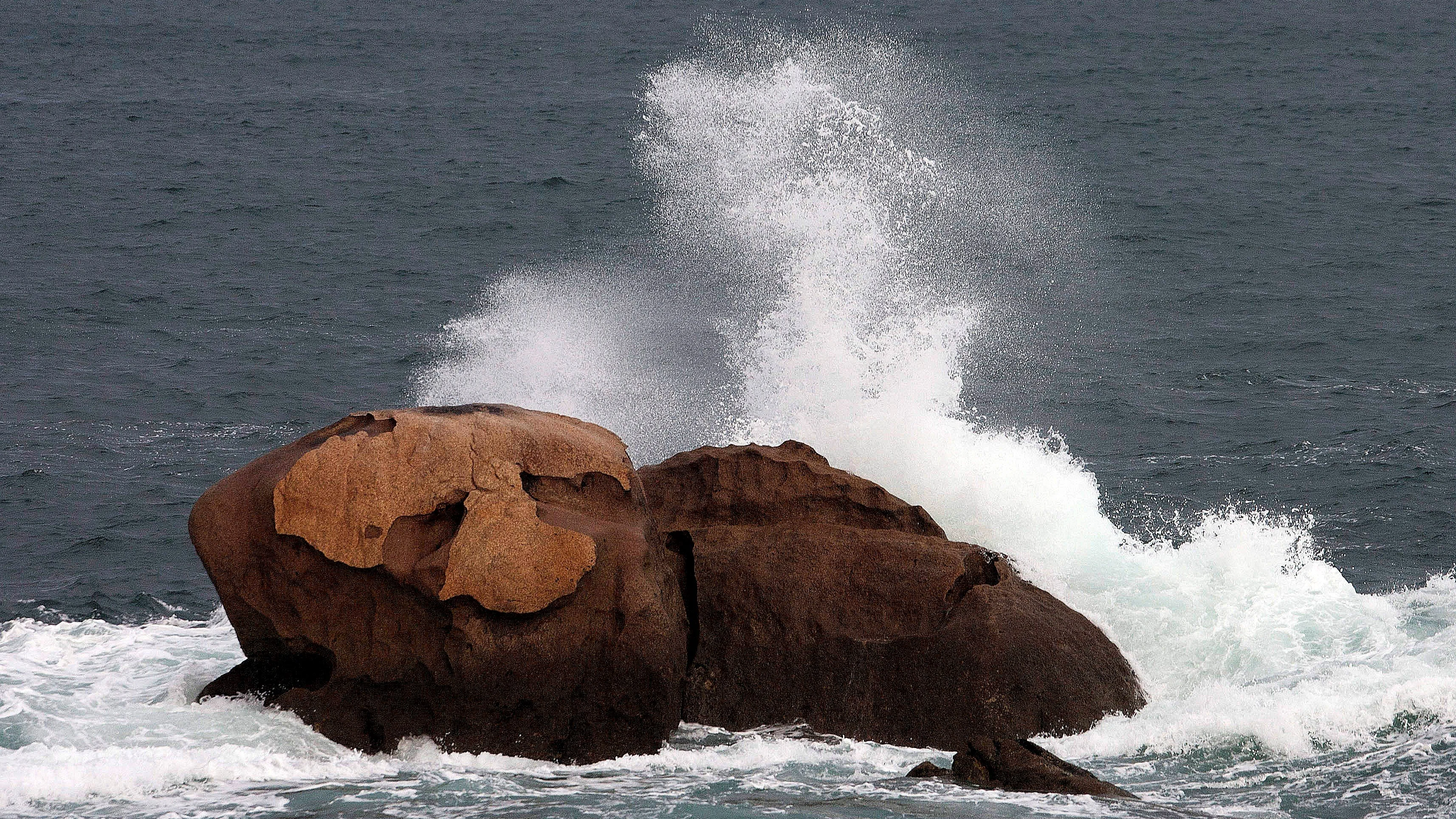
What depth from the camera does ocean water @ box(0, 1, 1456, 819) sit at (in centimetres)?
950

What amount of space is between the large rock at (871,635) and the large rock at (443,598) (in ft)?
2.10

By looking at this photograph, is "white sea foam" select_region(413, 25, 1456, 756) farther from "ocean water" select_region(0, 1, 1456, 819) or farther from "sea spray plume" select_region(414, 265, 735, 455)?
"sea spray plume" select_region(414, 265, 735, 455)

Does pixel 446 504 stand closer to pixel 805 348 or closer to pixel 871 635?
pixel 871 635

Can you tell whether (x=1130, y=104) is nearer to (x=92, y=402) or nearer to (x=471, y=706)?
(x=92, y=402)

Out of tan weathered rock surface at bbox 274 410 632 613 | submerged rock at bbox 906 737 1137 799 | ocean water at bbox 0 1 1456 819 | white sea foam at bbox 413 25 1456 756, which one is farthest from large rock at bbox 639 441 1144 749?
tan weathered rock surface at bbox 274 410 632 613

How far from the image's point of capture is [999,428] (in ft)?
56.4

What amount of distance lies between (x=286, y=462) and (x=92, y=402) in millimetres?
9828

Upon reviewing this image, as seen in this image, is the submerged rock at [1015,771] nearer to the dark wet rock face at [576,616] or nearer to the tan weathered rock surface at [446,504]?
the dark wet rock face at [576,616]

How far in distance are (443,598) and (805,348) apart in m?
7.52

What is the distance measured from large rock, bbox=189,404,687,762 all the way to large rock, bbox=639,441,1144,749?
641mm

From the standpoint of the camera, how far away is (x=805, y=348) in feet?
53.1

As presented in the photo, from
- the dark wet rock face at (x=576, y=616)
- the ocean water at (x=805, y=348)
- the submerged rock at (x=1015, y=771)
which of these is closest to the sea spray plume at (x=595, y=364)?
the ocean water at (x=805, y=348)

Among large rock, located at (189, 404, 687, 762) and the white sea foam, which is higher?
the white sea foam

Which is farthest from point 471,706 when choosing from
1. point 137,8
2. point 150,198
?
point 137,8
